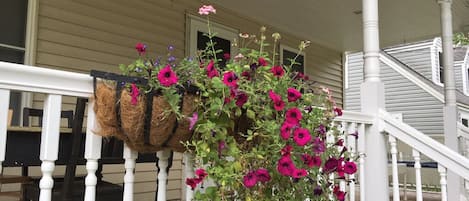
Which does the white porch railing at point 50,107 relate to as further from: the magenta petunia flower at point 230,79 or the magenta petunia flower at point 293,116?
the magenta petunia flower at point 293,116

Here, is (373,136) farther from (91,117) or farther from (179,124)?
(91,117)

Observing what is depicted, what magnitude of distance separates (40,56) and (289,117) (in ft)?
9.83

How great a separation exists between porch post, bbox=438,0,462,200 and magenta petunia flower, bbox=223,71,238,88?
11.0 feet

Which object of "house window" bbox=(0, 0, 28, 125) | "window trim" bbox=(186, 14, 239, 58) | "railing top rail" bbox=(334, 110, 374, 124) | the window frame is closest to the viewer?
"railing top rail" bbox=(334, 110, 374, 124)

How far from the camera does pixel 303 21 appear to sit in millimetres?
6520

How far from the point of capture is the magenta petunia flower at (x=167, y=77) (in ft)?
4.59

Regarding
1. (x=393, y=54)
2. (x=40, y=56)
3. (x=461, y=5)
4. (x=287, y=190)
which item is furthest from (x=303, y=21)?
(x=393, y=54)

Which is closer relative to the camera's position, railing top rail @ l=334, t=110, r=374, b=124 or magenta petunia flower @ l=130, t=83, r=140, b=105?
magenta petunia flower @ l=130, t=83, r=140, b=105

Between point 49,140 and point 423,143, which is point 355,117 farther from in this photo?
point 49,140

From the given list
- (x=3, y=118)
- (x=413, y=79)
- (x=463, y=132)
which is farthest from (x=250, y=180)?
(x=413, y=79)

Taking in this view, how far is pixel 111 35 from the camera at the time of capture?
4.45m

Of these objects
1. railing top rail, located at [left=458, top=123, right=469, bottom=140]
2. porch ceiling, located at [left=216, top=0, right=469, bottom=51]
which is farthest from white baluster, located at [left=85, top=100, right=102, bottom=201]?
railing top rail, located at [left=458, top=123, right=469, bottom=140]

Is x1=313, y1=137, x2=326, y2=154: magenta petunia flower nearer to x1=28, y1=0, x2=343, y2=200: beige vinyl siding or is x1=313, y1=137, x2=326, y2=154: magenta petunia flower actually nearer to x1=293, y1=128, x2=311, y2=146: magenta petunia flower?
x1=293, y1=128, x2=311, y2=146: magenta petunia flower

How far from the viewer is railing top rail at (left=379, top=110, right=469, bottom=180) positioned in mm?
2631
